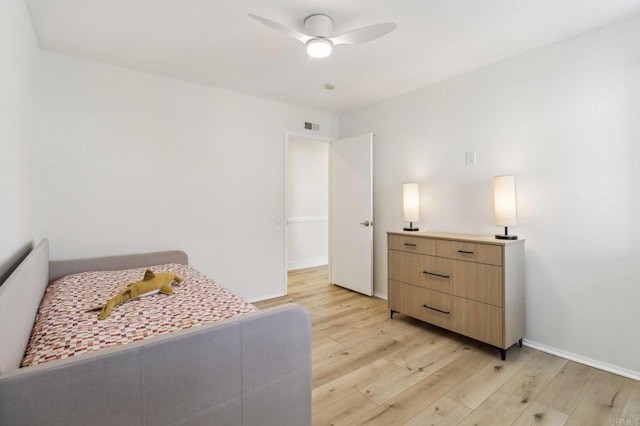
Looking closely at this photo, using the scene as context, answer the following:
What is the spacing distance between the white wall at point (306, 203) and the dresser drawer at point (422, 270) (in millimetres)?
2710

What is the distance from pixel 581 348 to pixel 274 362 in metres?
2.43

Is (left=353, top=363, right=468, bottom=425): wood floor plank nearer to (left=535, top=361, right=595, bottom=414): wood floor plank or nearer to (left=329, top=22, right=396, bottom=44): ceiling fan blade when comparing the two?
(left=535, top=361, right=595, bottom=414): wood floor plank

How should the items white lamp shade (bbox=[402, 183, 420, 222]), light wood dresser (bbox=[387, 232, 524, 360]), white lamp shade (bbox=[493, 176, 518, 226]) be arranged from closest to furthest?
light wood dresser (bbox=[387, 232, 524, 360]) < white lamp shade (bbox=[493, 176, 518, 226]) < white lamp shade (bbox=[402, 183, 420, 222])

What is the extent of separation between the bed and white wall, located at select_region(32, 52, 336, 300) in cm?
132

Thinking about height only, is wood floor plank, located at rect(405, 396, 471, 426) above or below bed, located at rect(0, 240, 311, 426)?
below

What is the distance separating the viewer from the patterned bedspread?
132 centimetres

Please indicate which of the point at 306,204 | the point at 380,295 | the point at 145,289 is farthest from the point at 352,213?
the point at 145,289

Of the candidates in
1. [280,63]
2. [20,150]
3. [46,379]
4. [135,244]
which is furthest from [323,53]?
[135,244]

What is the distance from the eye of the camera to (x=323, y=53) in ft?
7.06

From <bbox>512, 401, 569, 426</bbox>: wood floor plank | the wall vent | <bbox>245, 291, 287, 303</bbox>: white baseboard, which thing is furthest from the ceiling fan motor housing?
<bbox>245, 291, 287, 303</bbox>: white baseboard

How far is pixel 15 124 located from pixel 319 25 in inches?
76.5

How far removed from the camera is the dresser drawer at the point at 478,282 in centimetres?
239

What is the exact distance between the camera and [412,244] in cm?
302

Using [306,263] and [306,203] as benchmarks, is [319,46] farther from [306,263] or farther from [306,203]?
[306,263]
